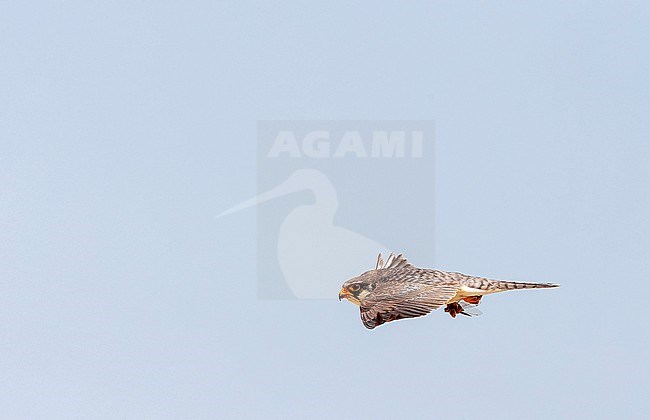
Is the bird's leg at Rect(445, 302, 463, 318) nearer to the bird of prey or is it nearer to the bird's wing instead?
the bird of prey

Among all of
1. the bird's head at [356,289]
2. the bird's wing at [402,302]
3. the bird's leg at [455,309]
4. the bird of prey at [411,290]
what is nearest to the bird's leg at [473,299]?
the bird of prey at [411,290]

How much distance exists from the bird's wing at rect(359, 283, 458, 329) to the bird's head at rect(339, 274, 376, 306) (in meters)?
0.31

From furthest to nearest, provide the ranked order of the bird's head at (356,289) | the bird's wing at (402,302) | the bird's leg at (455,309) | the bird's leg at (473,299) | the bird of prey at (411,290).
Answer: the bird's leg at (455,309) → the bird's leg at (473,299) → the bird's head at (356,289) → the bird of prey at (411,290) → the bird's wing at (402,302)

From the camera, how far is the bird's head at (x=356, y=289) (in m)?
17.8

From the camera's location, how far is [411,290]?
57.1ft

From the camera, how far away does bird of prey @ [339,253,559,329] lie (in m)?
16.6

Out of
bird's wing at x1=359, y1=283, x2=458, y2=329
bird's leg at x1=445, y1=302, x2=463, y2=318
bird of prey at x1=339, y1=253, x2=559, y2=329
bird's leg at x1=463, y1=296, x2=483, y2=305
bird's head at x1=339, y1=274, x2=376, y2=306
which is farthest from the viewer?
bird's leg at x1=445, y1=302, x2=463, y2=318

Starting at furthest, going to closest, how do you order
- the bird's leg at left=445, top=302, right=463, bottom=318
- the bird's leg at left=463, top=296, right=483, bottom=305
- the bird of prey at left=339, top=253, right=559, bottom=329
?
the bird's leg at left=445, top=302, right=463, bottom=318 → the bird's leg at left=463, top=296, right=483, bottom=305 → the bird of prey at left=339, top=253, right=559, bottom=329

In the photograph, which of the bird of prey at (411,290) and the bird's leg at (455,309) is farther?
the bird's leg at (455,309)

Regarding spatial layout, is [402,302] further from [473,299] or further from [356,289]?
[473,299]

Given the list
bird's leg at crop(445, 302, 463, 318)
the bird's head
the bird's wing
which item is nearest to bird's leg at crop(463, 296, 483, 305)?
bird's leg at crop(445, 302, 463, 318)

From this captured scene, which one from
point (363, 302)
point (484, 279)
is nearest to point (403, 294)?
point (363, 302)

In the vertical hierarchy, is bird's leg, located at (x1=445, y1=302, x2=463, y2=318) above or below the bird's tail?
below

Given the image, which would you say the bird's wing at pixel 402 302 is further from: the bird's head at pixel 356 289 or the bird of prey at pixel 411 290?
the bird's head at pixel 356 289
